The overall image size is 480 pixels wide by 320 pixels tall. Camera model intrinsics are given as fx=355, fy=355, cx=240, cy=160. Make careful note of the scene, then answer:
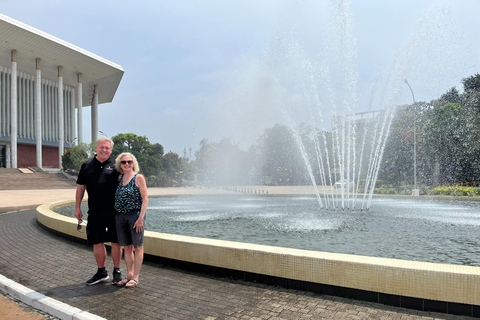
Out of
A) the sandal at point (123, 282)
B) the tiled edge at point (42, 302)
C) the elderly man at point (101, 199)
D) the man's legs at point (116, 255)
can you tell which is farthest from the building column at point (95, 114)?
the sandal at point (123, 282)

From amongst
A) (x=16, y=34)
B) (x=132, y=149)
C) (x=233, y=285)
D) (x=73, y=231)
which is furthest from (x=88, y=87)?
(x=233, y=285)

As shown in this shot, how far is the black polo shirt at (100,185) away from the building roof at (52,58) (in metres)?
47.5

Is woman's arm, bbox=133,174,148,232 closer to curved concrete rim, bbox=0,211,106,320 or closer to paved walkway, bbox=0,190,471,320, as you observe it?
paved walkway, bbox=0,190,471,320

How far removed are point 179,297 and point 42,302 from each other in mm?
1575

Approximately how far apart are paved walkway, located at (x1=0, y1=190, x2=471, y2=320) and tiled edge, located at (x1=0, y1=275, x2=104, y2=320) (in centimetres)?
12

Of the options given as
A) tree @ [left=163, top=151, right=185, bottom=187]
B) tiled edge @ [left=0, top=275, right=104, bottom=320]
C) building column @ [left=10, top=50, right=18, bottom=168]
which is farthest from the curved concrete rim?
tree @ [left=163, top=151, right=185, bottom=187]

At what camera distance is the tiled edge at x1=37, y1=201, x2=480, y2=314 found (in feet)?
11.9

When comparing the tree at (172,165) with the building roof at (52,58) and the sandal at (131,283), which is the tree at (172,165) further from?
the sandal at (131,283)

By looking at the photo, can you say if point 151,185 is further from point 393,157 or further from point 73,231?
point 73,231

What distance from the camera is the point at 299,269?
442cm

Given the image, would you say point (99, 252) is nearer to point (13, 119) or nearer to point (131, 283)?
point (131, 283)

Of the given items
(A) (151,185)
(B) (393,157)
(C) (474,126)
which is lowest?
(A) (151,185)

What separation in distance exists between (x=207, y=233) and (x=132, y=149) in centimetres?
6437

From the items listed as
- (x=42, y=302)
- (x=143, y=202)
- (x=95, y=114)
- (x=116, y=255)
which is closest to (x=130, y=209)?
(x=143, y=202)
